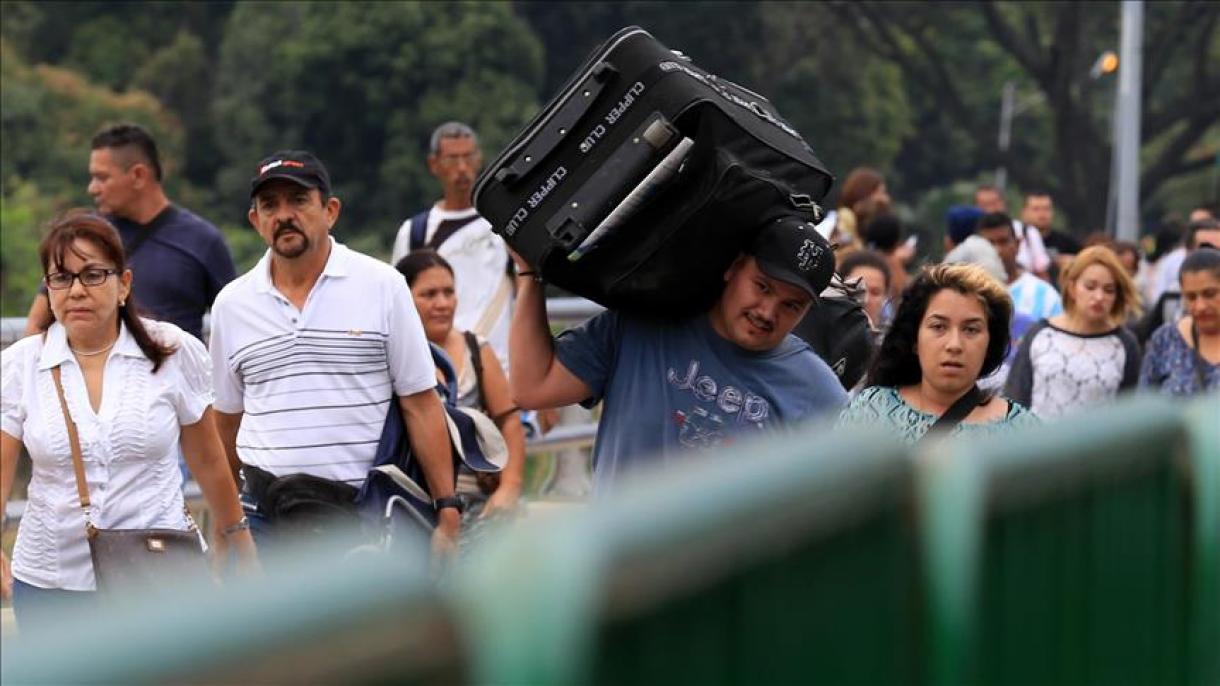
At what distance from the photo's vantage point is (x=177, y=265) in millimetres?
7633

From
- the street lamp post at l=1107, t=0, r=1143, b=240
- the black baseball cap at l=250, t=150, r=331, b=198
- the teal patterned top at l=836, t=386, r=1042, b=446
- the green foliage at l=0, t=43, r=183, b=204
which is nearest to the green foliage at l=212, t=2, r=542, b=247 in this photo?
the green foliage at l=0, t=43, r=183, b=204

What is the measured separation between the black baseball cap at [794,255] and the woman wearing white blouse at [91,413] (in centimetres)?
184

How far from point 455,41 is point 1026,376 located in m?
48.4

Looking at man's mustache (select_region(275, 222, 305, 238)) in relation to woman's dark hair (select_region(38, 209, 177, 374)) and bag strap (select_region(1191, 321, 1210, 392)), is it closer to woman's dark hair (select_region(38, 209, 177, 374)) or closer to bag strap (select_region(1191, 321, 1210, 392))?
woman's dark hair (select_region(38, 209, 177, 374))

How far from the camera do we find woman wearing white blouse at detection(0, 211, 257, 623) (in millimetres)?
5602

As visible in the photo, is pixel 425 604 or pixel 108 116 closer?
pixel 425 604

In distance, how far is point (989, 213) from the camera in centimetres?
1241

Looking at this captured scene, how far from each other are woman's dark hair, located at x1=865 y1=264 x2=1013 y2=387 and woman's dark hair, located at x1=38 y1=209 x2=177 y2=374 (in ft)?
5.96

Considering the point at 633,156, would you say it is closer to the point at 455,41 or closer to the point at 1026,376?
the point at 1026,376

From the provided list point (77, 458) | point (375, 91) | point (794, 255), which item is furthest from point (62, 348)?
point (375, 91)

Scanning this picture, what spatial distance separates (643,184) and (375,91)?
55.2 metres

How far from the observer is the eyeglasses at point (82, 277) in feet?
18.7

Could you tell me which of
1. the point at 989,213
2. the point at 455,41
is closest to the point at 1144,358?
the point at 989,213

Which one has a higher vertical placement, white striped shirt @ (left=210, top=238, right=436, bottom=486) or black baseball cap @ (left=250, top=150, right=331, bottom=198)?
black baseball cap @ (left=250, top=150, right=331, bottom=198)
